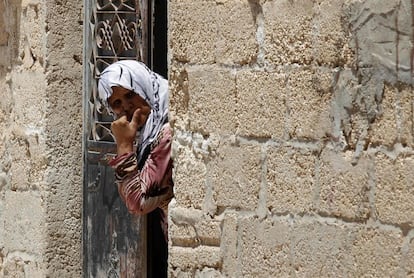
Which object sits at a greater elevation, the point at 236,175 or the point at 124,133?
the point at 124,133

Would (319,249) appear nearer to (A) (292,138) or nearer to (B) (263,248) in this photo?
(B) (263,248)

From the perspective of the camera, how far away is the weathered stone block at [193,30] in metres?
5.32

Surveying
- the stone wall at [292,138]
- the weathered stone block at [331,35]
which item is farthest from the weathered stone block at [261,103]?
the weathered stone block at [331,35]

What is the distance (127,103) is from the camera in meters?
5.75

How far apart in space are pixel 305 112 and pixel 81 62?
220cm

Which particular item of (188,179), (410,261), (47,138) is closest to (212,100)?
(188,179)

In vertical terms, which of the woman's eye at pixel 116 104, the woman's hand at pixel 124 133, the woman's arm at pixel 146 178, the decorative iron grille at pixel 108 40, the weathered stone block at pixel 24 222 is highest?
the decorative iron grille at pixel 108 40

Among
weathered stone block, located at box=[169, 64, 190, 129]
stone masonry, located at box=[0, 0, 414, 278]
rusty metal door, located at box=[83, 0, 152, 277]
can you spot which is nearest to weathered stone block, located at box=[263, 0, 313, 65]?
stone masonry, located at box=[0, 0, 414, 278]

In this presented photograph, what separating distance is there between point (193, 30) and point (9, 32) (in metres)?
2.05

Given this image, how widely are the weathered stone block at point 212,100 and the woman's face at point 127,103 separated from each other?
396 mm

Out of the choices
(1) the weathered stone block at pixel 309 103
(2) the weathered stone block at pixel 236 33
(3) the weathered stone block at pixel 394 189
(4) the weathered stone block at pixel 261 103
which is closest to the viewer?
(3) the weathered stone block at pixel 394 189

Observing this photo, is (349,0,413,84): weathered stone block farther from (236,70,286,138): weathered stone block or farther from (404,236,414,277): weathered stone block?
(404,236,414,277): weathered stone block

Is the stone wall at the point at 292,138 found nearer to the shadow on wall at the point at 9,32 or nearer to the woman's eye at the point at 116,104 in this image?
the woman's eye at the point at 116,104

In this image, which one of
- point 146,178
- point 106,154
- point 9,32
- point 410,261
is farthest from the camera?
point 9,32
